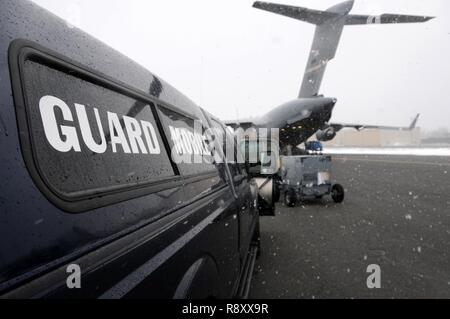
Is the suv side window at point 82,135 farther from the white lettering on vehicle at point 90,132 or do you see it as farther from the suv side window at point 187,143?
the suv side window at point 187,143

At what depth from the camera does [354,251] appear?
15.2 ft

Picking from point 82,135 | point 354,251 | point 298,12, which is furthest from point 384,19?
point 82,135

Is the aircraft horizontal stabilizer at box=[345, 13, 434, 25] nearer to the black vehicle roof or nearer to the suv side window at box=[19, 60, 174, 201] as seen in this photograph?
the black vehicle roof

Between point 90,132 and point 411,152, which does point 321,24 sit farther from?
point 411,152

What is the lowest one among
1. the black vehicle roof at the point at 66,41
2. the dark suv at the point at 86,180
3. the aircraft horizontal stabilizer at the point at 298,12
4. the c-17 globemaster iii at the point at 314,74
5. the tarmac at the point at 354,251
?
the tarmac at the point at 354,251

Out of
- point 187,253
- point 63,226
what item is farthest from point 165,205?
Result: point 63,226

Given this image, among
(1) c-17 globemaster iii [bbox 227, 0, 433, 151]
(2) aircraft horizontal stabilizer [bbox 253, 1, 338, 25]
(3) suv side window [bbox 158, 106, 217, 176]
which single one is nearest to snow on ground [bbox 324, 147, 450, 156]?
(1) c-17 globemaster iii [bbox 227, 0, 433, 151]

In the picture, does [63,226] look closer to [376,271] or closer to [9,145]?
[9,145]

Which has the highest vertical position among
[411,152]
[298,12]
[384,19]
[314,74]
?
[298,12]

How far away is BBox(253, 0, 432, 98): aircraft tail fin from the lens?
55.5 feet

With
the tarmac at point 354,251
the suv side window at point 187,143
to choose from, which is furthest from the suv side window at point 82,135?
the tarmac at point 354,251

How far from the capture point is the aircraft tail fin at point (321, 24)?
1692cm

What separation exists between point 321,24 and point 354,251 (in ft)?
54.7

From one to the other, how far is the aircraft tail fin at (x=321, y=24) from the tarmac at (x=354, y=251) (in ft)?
35.7
